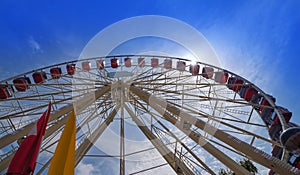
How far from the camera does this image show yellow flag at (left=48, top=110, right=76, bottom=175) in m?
2.07

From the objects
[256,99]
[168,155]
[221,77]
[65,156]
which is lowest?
[168,155]

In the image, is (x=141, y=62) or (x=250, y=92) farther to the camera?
(x=141, y=62)

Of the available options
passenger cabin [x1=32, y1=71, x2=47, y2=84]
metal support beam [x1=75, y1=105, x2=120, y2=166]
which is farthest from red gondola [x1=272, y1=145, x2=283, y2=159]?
passenger cabin [x1=32, y1=71, x2=47, y2=84]

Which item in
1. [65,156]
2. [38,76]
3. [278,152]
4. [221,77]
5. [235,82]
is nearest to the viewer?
[65,156]

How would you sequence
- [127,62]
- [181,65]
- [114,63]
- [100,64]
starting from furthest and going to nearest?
[127,62]
[114,63]
[181,65]
[100,64]

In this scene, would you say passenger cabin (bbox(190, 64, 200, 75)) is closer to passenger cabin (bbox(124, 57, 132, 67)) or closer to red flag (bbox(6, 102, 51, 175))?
passenger cabin (bbox(124, 57, 132, 67))

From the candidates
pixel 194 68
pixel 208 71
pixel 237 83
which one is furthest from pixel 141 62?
pixel 237 83

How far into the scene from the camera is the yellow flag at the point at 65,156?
6.80ft

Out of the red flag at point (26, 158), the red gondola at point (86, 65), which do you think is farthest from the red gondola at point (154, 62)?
the red flag at point (26, 158)

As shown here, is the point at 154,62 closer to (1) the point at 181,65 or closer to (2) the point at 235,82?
(1) the point at 181,65

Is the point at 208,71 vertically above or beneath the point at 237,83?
above

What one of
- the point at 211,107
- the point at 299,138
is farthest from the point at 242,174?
the point at 211,107

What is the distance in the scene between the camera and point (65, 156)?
85.5 inches

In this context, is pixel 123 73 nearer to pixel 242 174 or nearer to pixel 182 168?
pixel 182 168
